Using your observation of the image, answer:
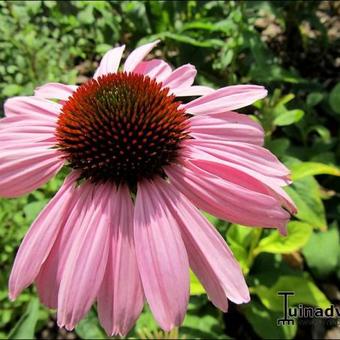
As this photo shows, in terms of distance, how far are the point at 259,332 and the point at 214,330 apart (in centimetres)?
13

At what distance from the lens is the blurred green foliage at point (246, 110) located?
1.27 m

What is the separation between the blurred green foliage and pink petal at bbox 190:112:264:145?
1.09 feet

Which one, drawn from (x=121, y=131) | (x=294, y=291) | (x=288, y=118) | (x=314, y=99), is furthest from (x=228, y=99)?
(x=314, y=99)

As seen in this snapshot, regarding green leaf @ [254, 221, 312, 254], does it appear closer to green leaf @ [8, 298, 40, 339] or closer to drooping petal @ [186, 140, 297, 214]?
drooping petal @ [186, 140, 297, 214]

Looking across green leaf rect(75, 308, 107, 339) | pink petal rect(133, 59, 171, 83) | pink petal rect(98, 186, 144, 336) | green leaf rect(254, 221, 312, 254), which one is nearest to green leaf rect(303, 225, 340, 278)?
green leaf rect(254, 221, 312, 254)

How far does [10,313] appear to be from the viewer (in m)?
1.31

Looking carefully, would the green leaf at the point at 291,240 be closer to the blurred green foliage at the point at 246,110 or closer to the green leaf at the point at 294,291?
the blurred green foliage at the point at 246,110

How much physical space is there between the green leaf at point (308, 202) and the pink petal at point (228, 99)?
520 mm

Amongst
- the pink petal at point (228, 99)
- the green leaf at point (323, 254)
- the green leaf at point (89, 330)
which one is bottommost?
the green leaf at point (323, 254)

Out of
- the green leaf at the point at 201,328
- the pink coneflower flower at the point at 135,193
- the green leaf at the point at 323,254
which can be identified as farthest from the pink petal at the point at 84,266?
the green leaf at the point at 323,254

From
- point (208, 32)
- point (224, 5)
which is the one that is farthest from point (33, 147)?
point (224, 5)

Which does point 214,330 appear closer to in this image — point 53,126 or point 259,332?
point 259,332

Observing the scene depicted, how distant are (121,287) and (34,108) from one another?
1.45ft

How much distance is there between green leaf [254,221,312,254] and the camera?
1.16m
